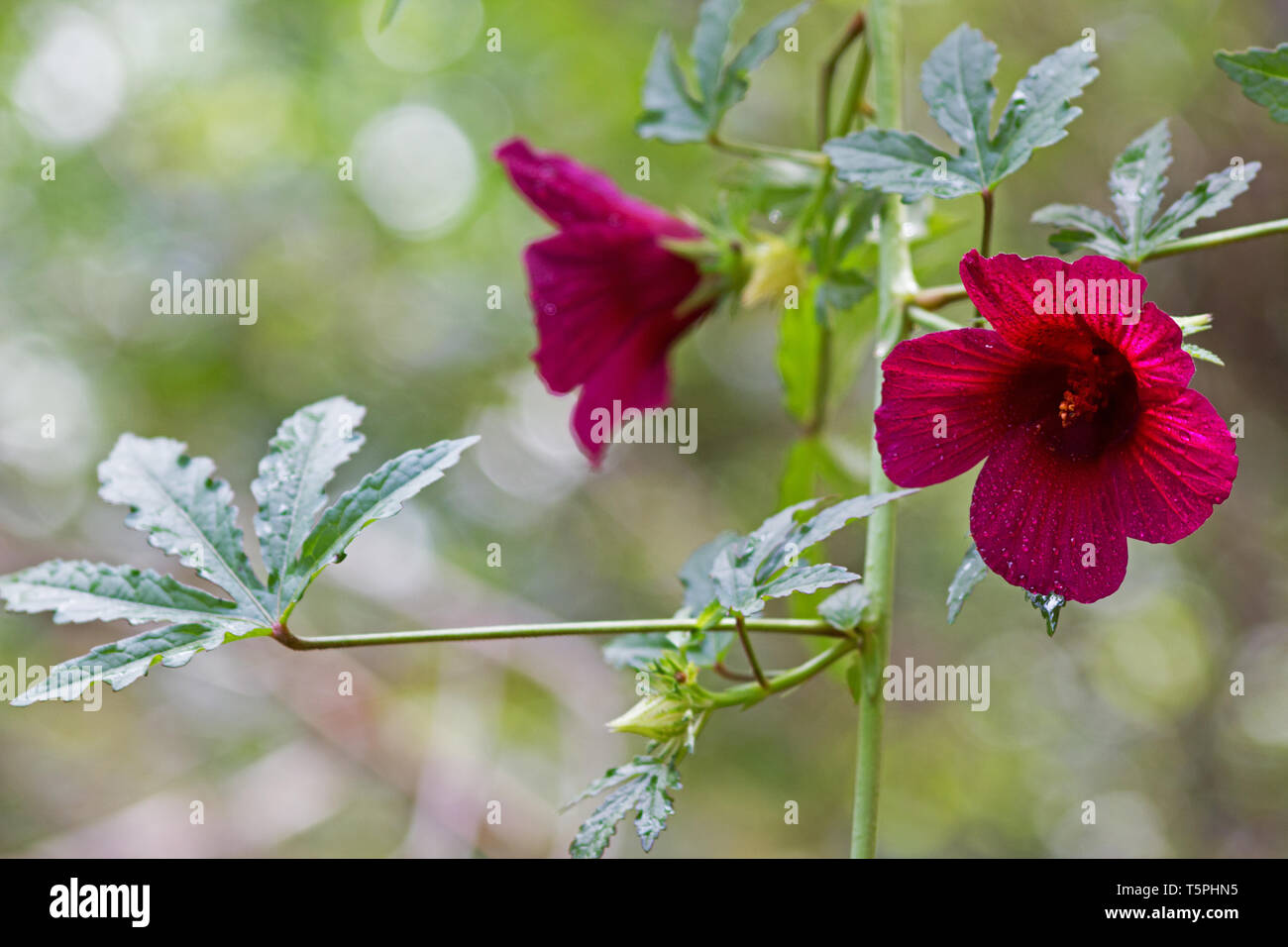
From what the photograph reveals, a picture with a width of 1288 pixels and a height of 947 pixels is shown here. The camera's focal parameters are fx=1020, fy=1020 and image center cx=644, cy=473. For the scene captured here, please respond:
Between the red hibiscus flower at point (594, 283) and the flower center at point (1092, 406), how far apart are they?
0.32 meters

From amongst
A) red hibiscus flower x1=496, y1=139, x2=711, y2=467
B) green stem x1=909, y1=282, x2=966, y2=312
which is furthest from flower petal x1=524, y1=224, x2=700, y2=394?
green stem x1=909, y1=282, x2=966, y2=312

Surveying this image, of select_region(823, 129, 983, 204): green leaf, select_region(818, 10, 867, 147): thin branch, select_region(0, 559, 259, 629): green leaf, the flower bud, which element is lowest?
select_region(0, 559, 259, 629): green leaf

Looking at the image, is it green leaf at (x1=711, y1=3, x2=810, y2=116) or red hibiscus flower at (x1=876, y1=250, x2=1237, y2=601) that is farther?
green leaf at (x1=711, y1=3, x2=810, y2=116)

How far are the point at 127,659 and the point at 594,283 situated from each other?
0.39 m

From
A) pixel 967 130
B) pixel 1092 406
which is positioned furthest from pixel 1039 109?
pixel 1092 406

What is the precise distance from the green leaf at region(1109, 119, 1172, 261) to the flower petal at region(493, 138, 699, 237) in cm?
31

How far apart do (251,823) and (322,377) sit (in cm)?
91

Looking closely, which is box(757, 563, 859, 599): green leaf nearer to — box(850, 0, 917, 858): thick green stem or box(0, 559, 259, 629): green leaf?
box(850, 0, 917, 858): thick green stem

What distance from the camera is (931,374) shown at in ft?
1.49

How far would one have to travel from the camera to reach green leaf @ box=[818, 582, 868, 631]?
1.61 ft

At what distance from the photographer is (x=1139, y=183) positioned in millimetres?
481

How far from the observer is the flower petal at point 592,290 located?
0.70m
